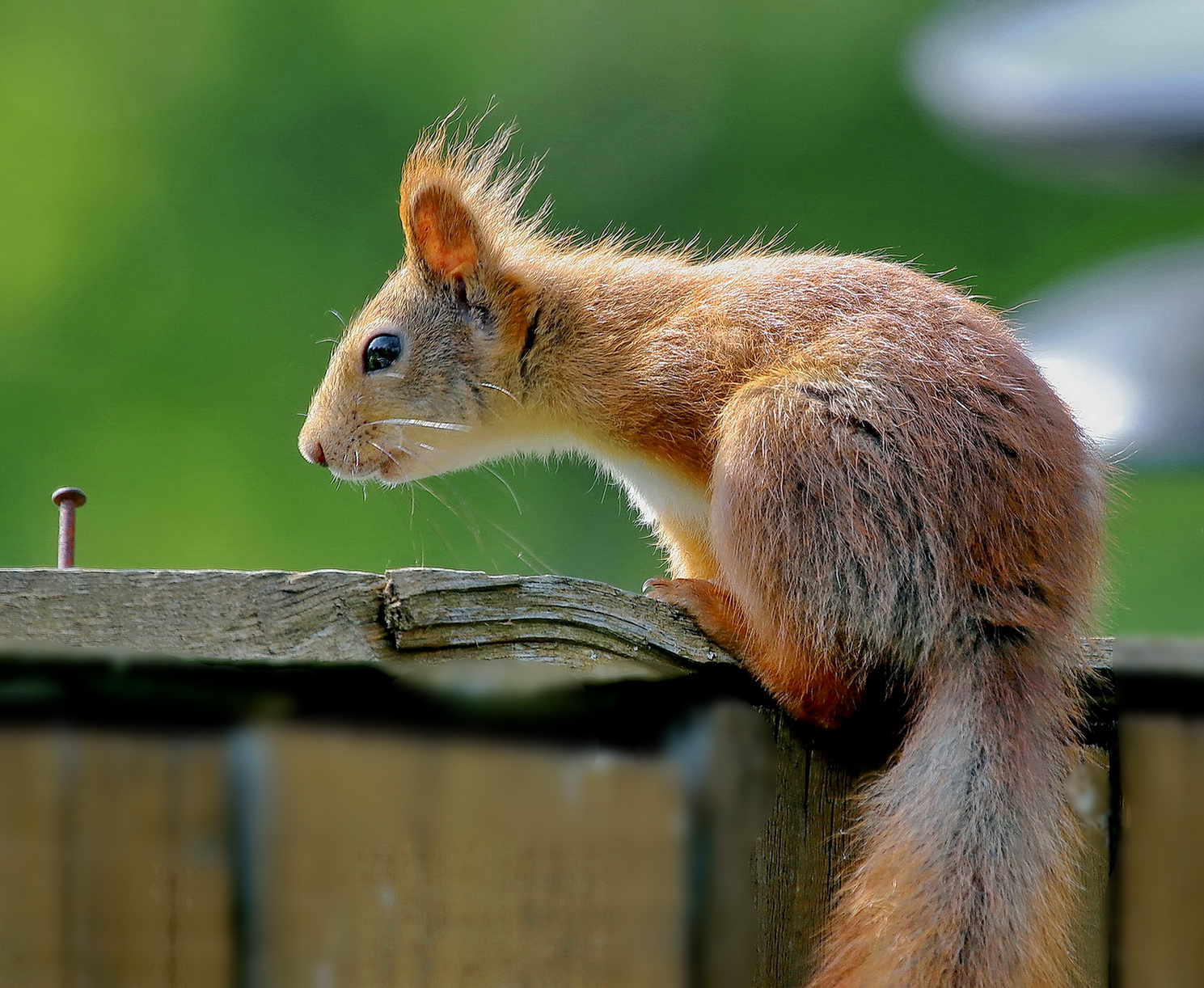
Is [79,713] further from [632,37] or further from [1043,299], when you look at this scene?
[632,37]

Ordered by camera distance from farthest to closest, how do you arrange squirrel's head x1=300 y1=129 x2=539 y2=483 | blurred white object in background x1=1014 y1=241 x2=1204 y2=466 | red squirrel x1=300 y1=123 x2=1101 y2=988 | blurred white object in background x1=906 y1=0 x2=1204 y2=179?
blurred white object in background x1=906 y1=0 x2=1204 y2=179 < blurred white object in background x1=1014 y1=241 x2=1204 y2=466 < squirrel's head x1=300 y1=129 x2=539 y2=483 < red squirrel x1=300 y1=123 x2=1101 y2=988

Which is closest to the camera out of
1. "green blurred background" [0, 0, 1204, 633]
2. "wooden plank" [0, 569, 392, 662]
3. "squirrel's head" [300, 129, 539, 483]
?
"wooden plank" [0, 569, 392, 662]

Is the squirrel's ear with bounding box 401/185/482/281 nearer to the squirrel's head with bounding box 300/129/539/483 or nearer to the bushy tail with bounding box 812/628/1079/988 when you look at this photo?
the squirrel's head with bounding box 300/129/539/483

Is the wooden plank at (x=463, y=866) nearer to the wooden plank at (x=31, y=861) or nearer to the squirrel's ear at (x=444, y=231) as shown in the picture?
the wooden plank at (x=31, y=861)

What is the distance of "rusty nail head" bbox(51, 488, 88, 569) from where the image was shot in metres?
1.51

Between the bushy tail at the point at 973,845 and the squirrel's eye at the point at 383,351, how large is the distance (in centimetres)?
108

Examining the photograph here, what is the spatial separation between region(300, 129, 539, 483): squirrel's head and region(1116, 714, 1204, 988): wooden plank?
3.19 ft

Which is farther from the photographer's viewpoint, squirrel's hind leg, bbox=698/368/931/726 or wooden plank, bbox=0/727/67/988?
squirrel's hind leg, bbox=698/368/931/726

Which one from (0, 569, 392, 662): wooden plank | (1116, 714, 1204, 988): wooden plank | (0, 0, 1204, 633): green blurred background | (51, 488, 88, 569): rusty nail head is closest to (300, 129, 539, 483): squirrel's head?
(51, 488, 88, 569): rusty nail head

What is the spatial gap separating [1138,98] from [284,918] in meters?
2.41

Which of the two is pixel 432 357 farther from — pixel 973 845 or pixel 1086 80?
pixel 1086 80

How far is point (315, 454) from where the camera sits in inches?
89.5

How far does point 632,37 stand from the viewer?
7.77 metres

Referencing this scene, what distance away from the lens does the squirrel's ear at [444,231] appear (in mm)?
2297
